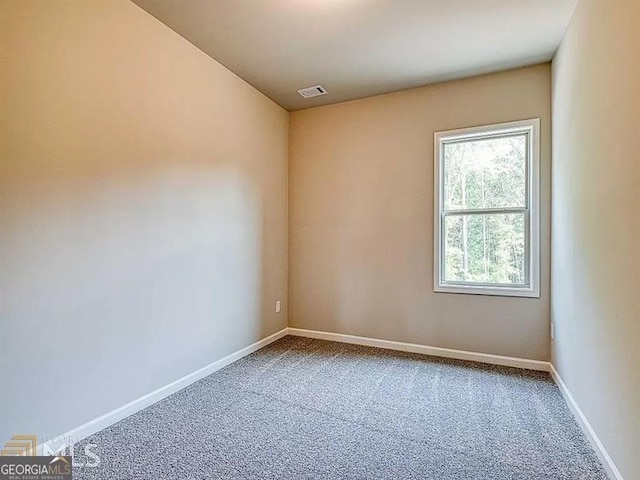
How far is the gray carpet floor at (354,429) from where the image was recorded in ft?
5.69

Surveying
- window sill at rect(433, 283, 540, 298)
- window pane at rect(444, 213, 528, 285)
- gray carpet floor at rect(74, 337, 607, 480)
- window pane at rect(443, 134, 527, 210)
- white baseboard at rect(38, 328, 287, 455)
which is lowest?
gray carpet floor at rect(74, 337, 607, 480)

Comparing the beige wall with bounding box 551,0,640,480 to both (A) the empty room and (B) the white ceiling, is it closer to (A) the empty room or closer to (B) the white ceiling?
(A) the empty room

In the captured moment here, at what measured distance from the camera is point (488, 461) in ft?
5.90

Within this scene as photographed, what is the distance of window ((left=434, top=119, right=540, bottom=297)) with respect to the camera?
10.2ft

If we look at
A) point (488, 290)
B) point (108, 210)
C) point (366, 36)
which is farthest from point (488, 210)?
point (108, 210)

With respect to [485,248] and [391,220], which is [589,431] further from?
[391,220]

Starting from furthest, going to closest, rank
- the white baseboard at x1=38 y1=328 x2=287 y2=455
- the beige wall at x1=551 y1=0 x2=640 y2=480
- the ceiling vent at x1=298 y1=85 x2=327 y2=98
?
1. the ceiling vent at x1=298 y1=85 x2=327 y2=98
2. the white baseboard at x1=38 y1=328 x2=287 y2=455
3. the beige wall at x1=551 y1=0 x2=640 y2=480

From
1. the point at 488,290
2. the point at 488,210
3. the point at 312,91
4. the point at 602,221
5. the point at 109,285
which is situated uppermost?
the point at 312,91

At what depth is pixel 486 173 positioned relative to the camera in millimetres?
3305

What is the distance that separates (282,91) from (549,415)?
3.57 metres

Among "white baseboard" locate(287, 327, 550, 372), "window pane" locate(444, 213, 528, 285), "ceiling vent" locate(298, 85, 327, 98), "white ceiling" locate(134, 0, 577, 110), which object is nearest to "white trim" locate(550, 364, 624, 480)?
"white baseboard" locate(287, 327, 550, 372)

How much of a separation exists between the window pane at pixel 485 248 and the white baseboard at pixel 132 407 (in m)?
2.27

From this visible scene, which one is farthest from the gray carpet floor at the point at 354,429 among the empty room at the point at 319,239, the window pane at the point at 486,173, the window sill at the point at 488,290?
the window pane at the point at 486,173

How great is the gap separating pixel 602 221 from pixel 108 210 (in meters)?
2.84
